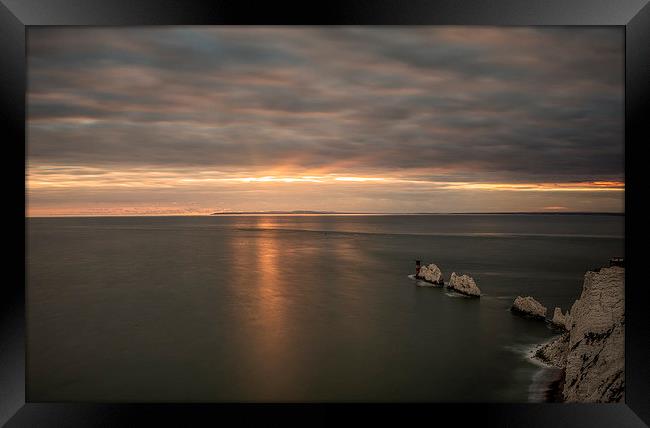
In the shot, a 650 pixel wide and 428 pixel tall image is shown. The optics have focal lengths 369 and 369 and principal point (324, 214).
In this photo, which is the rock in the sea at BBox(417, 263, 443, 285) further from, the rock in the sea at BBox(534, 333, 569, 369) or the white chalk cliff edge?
the white chalk cliff edge

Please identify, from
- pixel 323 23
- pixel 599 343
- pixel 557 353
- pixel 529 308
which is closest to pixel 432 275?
pixel 529 308

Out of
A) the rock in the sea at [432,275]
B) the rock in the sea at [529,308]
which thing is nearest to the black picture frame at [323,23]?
the rock in the sea at [529,308]

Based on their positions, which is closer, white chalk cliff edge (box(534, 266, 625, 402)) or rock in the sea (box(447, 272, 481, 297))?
white chalk cliff edge (box(534, 266, 625, 402))

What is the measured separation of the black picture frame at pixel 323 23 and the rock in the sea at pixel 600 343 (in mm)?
539

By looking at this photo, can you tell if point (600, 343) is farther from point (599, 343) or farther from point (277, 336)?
point (277, 336)

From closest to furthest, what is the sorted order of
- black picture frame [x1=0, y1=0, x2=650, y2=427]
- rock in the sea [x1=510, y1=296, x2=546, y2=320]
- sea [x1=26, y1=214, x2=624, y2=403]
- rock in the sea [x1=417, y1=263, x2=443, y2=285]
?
black picture frame [x1=0, y1=0, x2=650, y2=427]
sea [x1=26, y1=214, x2=624, y2=403]
rock in the sea [x1=510, y1=296, x2=546, y2=320]
rock in the sea [x1=417, y1=263, x2=443, y2=285]

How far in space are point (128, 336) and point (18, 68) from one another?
3487 millimetres

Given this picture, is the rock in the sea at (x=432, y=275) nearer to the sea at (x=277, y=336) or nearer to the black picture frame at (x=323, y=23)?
the sea at (x=277, y=336)

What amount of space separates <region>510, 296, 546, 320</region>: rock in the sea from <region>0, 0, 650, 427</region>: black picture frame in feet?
10.6

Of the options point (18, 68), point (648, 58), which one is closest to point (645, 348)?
point (648, 58)

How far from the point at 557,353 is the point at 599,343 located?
0.96m

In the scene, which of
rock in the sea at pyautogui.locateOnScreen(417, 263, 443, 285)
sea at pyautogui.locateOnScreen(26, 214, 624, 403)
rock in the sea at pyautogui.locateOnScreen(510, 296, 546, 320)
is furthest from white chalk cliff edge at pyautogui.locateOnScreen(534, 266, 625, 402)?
rock in the sea at pyautogui.locateOnScreen(417, 263, 443, 285)

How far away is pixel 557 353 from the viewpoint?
3818mm

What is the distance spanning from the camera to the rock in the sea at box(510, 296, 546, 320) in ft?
17.9
